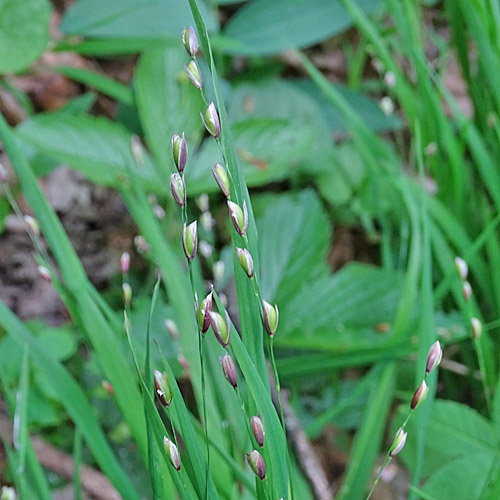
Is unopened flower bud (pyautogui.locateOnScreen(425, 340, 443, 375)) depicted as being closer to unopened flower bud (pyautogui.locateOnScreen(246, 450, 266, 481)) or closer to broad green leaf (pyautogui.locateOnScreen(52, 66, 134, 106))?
unopened flower bud (pyautogui.locateOnScreen(246, 450, 266, 481))

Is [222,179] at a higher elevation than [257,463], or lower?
higher

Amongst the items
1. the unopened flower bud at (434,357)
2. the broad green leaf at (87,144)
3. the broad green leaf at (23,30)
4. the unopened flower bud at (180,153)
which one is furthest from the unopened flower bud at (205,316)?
the broad green leaf at (23,30)

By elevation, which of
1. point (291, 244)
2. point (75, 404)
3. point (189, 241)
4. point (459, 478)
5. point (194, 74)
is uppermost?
point (194, 74)

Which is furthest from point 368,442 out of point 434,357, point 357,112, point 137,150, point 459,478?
point 357,112

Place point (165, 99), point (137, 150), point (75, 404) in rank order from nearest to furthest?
point (75, 404) → point (137, 150) → point (165, 99)

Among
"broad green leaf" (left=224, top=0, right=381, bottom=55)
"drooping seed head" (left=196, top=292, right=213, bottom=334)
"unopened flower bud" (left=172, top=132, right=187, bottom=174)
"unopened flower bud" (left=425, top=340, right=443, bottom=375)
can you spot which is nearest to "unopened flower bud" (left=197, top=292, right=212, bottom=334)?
"drooping seed head" (left=196, top=292, right=213, bottom=334)

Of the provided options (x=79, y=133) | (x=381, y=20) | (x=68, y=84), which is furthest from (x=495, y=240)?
(x=68, y=84)

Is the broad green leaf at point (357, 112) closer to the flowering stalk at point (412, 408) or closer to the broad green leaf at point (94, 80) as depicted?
the broad green leaf at point (94, 80)

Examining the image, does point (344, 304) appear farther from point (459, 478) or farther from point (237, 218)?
point (237, 218)
